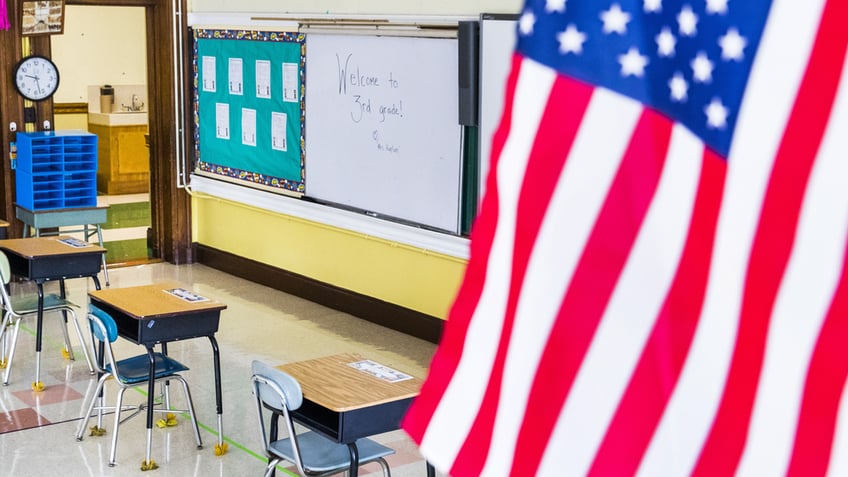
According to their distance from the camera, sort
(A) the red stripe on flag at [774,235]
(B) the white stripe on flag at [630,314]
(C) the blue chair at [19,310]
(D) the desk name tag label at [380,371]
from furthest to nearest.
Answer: (C) the blue chair at [19,310] < (D) the desk name tag label at [380,371] < (B) the white stripe on flag at [630,314] < (A) the red stripe on flag at [774,235]

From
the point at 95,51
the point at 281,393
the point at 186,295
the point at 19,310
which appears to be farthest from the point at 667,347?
the point at 95,51

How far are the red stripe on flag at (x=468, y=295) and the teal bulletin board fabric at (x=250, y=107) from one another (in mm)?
7656

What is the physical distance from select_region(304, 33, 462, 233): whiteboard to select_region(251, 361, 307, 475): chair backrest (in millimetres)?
3088

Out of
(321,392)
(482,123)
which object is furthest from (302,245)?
(321,392)

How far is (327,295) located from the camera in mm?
9398

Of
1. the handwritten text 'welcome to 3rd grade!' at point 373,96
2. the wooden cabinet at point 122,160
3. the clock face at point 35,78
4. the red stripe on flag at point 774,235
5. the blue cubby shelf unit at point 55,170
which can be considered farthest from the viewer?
the wooden cabinet at point 122,160

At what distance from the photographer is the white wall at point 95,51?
15.9m

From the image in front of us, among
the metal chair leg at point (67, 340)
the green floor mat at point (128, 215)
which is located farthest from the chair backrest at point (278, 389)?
the green floor mat at point (128, 215)

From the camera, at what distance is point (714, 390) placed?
1.42m

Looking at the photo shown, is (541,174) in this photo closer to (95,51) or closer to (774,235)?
(774,235)

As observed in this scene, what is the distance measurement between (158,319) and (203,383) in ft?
5.45

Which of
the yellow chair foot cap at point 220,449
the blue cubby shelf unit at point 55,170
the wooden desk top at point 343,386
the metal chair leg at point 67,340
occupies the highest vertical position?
the blue cubby shelf unit at point 55,170

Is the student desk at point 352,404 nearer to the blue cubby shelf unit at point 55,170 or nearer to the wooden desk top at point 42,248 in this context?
the wooden desk top at point 42,248

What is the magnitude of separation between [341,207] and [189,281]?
2225 millimetres
